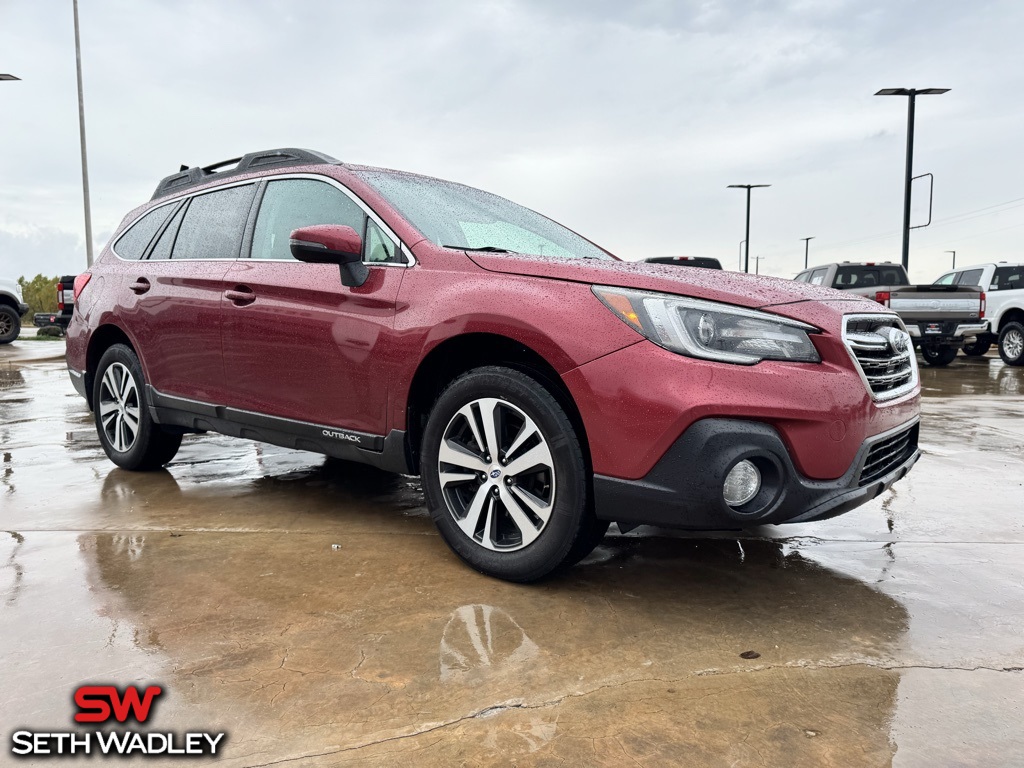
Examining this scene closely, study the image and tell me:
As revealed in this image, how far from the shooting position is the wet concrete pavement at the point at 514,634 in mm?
1952

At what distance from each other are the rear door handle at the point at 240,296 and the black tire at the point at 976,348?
1572cm

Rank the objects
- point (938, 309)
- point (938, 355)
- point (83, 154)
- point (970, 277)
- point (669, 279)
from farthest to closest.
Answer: point (83, 154) → point (970, 277) → point (938, 355) → point (938, 309) → point (669, 279)

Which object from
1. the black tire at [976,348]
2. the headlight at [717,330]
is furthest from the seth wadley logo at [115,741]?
the black tire at [976,348]

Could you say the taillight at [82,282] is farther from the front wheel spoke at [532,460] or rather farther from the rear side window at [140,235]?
the front wheel spoke at [532,460]

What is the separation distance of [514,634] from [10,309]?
1895cm

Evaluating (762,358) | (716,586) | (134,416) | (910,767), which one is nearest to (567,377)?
(762,358)

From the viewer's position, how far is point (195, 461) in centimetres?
520

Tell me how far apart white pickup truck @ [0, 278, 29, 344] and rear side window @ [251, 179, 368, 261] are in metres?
16.3

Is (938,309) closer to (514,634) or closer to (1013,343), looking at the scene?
(1013,343)

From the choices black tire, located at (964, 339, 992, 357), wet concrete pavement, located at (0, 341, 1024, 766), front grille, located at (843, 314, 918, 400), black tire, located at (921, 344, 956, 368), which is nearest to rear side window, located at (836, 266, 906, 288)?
black tire, located at (921, 344, 956, 368)

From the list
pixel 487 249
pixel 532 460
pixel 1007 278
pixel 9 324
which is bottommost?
pixel 532 460

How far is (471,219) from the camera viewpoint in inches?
144

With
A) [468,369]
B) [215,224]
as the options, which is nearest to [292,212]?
[215,224]

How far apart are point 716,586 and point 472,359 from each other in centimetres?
124
